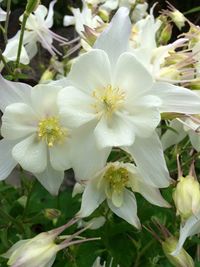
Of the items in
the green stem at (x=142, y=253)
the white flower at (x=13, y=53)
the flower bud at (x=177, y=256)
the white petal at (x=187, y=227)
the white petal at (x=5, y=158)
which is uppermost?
the white flower at (x=13, y=53)

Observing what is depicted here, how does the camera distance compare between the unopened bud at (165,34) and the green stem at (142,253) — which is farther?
the unopened bud at (165,34)

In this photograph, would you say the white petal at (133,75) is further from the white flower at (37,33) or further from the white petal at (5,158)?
the white flower at (37,33)

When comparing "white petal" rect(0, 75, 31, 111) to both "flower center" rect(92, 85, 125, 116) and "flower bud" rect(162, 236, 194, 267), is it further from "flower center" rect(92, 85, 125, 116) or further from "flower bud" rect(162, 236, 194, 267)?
"flower bud" rect(162, 236, 194, 267)

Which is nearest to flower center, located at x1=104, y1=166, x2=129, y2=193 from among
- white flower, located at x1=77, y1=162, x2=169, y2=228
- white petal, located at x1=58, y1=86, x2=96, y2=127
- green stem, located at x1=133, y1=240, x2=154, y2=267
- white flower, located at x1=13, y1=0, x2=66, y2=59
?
white flower, located at x1=77, y1=162, x2=169, y2=228

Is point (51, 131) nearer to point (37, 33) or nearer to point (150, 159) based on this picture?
point (150, 159)

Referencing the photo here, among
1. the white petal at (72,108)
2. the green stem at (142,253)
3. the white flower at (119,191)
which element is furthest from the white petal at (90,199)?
the green stem at (142,253)

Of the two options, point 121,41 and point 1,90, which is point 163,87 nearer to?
point 121,41

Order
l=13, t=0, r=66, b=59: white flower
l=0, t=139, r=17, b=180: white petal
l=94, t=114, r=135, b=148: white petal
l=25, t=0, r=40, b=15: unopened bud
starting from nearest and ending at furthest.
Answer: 1. l=94, t=114, r=135, b=148: white petal
2. l=0, t=139, r=17, b=180: white petal
3. l=25, t=0, r=40, b=15: unopened bud
4. l=13, t=0, r=66, b=59: white flower
